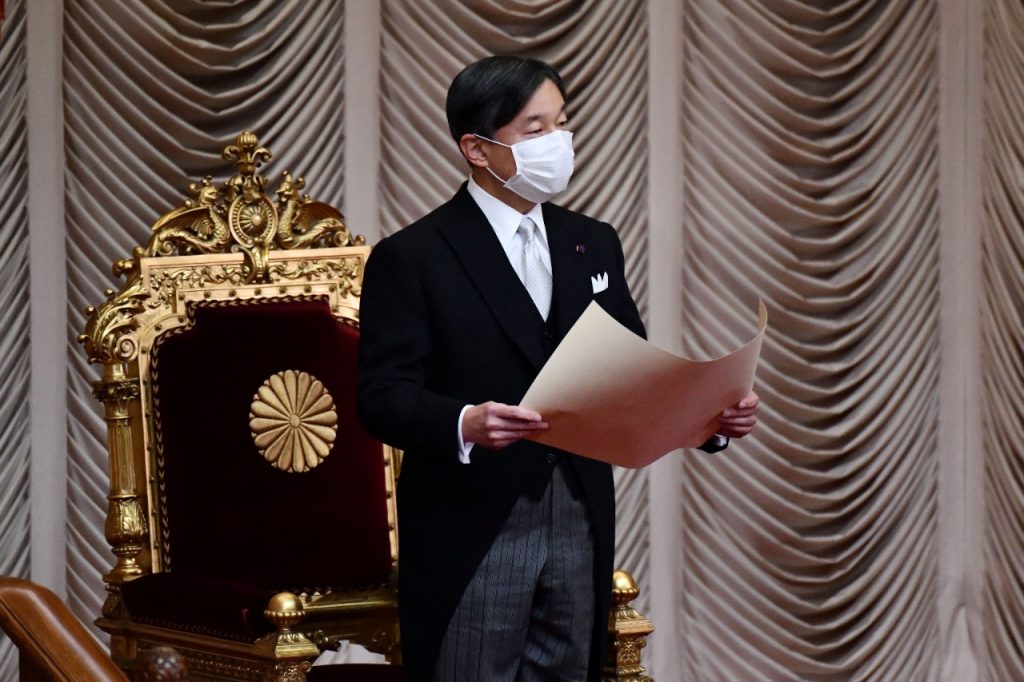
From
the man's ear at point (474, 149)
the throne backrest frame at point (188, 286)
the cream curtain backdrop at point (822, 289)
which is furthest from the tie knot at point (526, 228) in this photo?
the cream curtain backdrop at point (822, 289)

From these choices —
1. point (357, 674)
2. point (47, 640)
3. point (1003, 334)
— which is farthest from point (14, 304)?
point (1003, 334)

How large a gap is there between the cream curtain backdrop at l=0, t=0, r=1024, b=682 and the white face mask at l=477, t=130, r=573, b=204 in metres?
1.77

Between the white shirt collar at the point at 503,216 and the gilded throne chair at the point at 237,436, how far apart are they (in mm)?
704

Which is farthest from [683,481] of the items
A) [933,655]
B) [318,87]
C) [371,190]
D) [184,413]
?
[184,413]

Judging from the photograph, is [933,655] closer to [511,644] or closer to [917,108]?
[917,108]

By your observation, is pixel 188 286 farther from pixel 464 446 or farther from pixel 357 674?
pixel 464 446

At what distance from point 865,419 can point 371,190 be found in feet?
5.32

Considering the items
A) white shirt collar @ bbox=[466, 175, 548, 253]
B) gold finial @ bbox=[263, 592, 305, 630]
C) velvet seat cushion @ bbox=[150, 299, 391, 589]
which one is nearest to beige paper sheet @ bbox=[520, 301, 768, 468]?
white shirt collar @ bbox=[466, 175, 548, 253]

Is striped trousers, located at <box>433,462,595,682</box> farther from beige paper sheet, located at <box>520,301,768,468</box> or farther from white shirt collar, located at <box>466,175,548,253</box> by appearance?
white shirt collar, located at <box>466,175,548,253</box>

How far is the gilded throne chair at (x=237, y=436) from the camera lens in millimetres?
2869

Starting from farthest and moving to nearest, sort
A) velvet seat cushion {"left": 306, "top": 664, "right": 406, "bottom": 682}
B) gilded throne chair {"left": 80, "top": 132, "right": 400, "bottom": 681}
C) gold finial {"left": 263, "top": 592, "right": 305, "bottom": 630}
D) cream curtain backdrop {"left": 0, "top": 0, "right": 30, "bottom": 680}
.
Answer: cream curtain backdrop {"left": 0, "top": 0, "right": 30, "bottom": 680}
gilded throne chair {"left": 80, "top": 132, "right": 400, "bottom": 681}
velvet seat cushion {"left": 306, "top": 664, "right": 406, "bottom": 682}
gold finial {"left": 263, "top": 592, "right": 305, "bottom": 630}

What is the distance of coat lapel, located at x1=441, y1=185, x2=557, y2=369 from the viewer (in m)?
2.27

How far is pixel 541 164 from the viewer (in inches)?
91.4

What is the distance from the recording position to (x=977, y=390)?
14.2 ft
